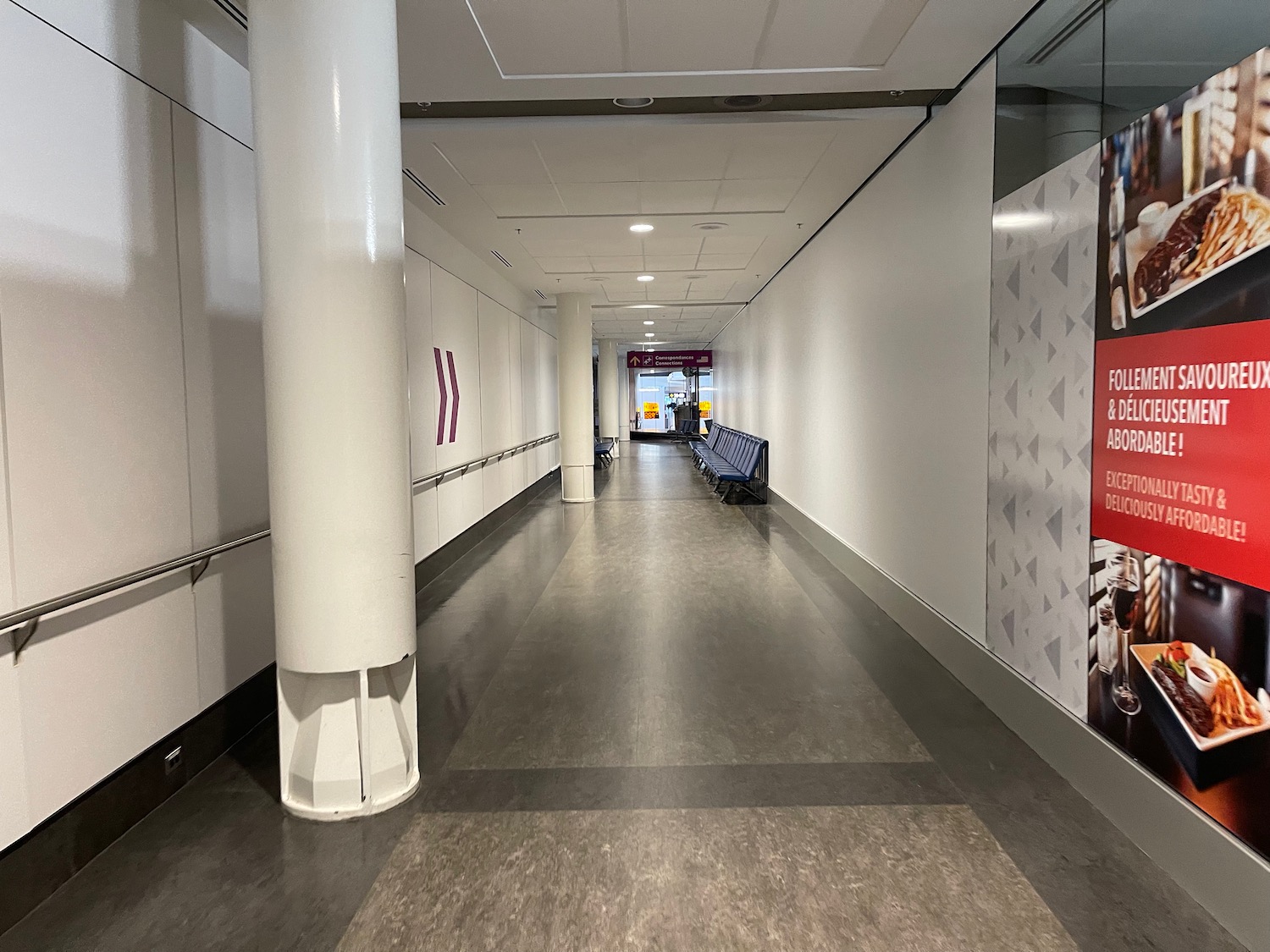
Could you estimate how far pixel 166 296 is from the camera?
3057 millimetres

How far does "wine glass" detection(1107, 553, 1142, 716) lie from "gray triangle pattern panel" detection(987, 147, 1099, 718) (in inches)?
7.2

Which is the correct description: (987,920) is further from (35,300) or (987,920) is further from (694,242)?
(694,242)

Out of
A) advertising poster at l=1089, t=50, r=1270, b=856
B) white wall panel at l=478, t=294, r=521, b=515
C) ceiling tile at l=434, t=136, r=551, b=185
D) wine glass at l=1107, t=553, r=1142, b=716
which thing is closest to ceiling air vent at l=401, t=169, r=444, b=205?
ceiling tile at l=434, t=136, r=551, b=185

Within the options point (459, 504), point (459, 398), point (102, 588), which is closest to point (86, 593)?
point (102, 588)

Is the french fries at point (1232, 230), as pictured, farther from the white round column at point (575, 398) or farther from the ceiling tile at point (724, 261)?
the white round column at point (575, 398)

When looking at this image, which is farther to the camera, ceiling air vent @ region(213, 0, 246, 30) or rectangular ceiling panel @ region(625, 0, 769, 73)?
rectangular ceiling panel @ region(625, 0, 769, 73)

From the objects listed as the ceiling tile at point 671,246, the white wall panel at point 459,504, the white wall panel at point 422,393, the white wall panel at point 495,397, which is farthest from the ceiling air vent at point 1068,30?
the white wall panel at point 495,397

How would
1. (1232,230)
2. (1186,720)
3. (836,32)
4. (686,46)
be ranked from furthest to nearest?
(686,46)
(836,32)
(1186,720)
(1232,230)

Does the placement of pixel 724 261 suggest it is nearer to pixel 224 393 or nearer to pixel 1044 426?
pixel 1044 426

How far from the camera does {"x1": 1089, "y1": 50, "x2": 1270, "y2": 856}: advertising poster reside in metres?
2.12

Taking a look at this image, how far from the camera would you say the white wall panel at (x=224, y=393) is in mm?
3234

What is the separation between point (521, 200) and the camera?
6.34 meters

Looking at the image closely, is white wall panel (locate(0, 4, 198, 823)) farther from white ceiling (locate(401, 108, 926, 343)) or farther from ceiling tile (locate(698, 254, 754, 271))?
ceiling tile (locate(698, 254, 754, 271))

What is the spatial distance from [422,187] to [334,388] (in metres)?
3.80
